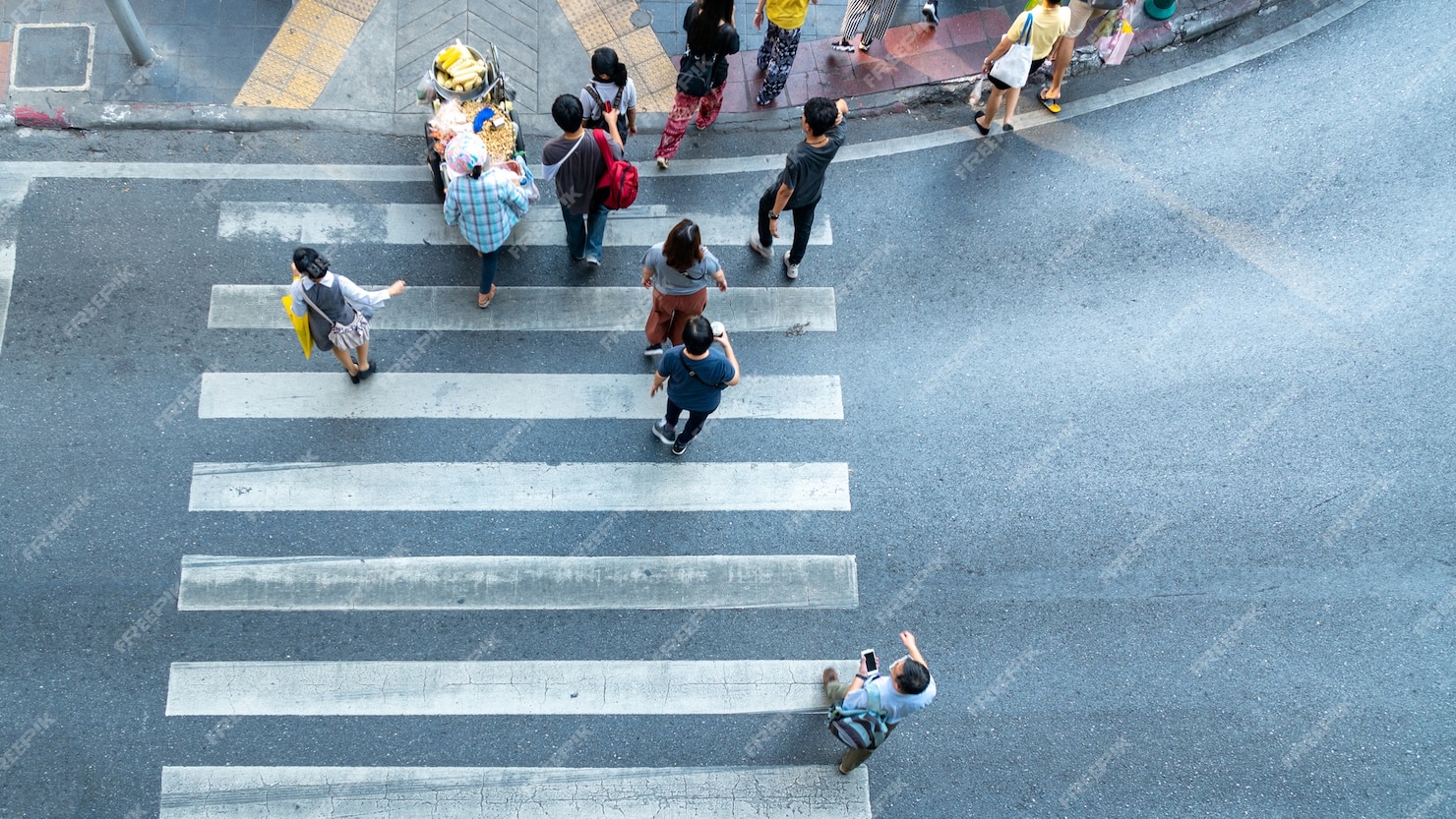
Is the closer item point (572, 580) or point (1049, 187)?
point (572, 580)

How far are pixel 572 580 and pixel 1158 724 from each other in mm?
4178

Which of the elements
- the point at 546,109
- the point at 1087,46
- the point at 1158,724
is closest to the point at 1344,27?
the point at 1087,46

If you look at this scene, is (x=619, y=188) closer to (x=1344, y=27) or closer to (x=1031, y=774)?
(x=1031, y=774)

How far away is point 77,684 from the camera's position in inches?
264

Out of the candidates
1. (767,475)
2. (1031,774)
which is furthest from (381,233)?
(1031,774)

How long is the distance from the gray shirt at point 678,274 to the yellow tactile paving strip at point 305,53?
3856mm

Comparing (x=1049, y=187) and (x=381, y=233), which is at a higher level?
(x=1049, y=187)

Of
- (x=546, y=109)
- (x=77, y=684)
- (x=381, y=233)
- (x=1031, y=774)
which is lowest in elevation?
(x=77, y=684)

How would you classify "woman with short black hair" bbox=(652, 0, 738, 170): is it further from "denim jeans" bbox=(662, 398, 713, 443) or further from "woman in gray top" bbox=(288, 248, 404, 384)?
"woman in gray top" bbox=(288, 248, 404, 384)

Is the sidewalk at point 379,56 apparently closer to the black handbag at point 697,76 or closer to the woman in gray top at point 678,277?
the black handbag at point 697,76

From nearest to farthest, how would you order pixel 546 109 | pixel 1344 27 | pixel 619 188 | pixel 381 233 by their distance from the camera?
pixel 619 188, pixel 381 233, pixel 546 109, pixel 1344 27

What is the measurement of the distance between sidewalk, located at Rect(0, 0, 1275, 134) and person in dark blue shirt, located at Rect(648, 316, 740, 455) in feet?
10.1

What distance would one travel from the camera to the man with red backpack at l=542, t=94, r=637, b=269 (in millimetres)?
6988

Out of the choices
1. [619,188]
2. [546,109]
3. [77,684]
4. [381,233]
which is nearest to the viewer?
[77,684]
